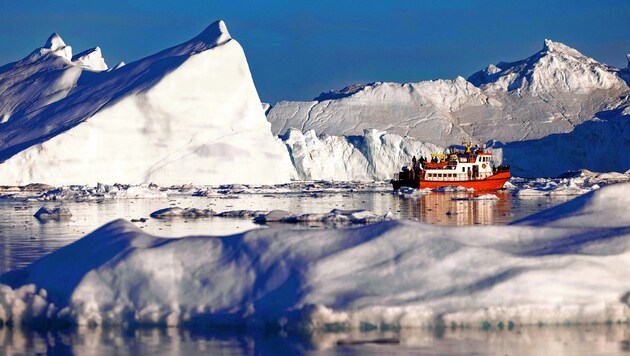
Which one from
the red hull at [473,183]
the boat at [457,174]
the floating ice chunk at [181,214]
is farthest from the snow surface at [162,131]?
the floating ice chunk at [181,214]

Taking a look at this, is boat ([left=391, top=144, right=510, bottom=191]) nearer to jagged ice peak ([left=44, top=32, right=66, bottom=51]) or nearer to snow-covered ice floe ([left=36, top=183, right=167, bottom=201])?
snow-covered ice floe ([left=36, top=183, right=167, bottom=201])

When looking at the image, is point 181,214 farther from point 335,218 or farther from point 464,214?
point 464,214

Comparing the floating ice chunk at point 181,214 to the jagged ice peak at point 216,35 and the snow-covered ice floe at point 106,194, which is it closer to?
the snow-covered ice floe at point 106,194

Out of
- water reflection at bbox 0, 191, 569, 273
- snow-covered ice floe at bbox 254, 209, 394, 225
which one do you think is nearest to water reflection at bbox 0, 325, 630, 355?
water reflection at bbox 0, 191, 569, 273

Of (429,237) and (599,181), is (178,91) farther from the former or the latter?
(429,237)

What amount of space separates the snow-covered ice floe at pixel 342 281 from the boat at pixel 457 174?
3825 centimetres

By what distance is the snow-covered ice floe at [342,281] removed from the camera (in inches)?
310

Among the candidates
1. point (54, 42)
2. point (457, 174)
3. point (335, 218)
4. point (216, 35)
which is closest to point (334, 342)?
point (335, 218)

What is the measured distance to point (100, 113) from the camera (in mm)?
49375

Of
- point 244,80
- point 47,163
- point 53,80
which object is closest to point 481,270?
point 47,163

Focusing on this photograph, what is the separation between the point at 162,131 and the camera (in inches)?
1983

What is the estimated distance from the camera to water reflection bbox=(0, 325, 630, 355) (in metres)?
7.26

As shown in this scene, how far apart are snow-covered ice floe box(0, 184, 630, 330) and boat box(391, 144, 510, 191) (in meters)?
38.2

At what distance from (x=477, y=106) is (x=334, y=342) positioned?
90025 millimetres
